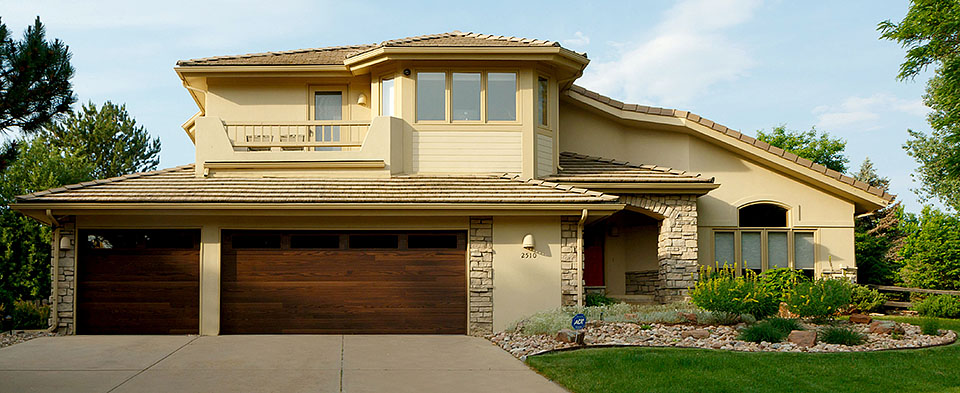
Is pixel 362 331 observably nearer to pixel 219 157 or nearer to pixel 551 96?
pixel 219 157

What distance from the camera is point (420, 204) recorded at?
13461mm

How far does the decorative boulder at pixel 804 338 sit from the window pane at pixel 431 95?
7626 millimetres

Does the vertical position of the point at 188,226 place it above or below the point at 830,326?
above

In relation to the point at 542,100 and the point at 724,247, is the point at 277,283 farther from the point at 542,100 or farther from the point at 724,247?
the point at 724,247

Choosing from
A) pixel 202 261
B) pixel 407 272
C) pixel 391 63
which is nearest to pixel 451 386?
pixel 407 272

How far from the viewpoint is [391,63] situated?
15.6m

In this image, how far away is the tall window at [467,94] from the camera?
15.7 metres

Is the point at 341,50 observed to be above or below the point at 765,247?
above

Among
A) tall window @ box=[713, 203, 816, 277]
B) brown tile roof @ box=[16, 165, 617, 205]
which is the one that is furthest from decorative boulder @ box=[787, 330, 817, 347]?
tall window @ box=[713, 203, 816, 277]

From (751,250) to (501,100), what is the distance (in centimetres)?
646

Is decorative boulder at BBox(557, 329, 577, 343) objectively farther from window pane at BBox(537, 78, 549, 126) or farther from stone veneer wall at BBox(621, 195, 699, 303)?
window pane at BBox(537, 78, 549, 126)

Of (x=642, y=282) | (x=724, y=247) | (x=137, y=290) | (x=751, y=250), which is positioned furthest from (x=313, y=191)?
(x=751, y=250)

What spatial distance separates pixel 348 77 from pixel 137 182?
15.9 feet

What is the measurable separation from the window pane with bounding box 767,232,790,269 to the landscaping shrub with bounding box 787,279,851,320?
399 centimetres
